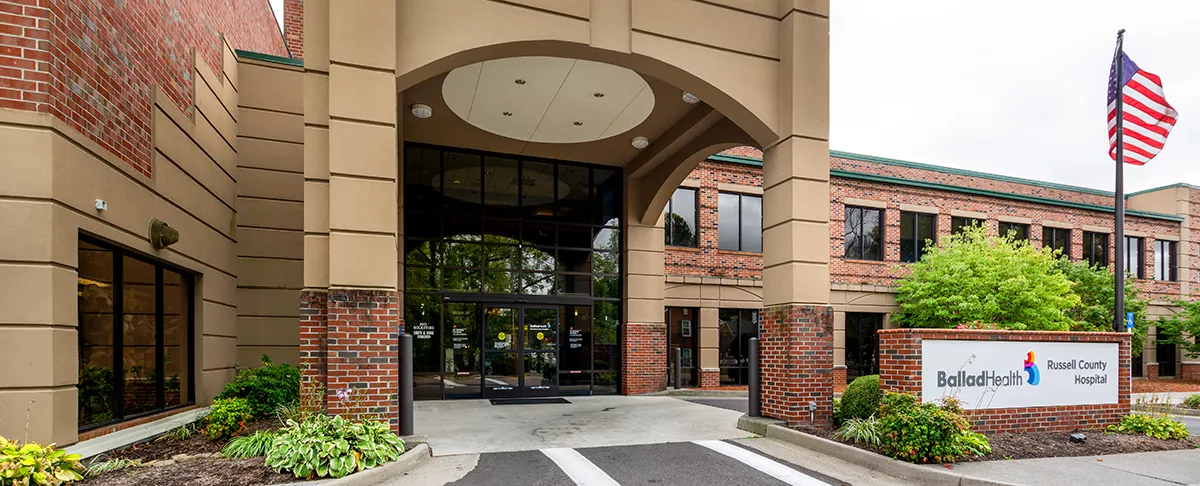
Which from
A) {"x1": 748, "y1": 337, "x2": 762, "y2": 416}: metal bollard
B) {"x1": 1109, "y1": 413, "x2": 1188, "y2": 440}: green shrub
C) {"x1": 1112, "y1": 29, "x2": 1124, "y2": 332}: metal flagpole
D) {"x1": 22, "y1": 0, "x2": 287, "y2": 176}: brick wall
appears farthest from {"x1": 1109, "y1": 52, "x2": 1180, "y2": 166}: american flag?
{"x1": 22, "y1": 0, "x2": 287, "y2": 176}: brick wall

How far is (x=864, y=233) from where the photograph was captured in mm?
22031

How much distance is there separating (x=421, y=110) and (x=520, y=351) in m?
6.08

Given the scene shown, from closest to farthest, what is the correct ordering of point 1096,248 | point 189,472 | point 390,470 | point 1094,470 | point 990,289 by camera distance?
point 189,472
point 390,470
point 1094,470
point 990,289
point 1096,248

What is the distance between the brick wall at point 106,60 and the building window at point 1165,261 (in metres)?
36.2

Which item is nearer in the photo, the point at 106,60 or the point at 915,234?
the point at 106,60

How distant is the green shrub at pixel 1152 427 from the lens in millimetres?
9594

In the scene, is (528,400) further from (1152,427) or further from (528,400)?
(1152,427)

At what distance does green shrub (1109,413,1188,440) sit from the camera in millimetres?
9594

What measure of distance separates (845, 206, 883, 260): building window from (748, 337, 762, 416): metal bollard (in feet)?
40.6

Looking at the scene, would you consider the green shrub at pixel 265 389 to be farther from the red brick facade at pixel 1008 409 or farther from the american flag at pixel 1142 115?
the american flag at pixel 1142 115

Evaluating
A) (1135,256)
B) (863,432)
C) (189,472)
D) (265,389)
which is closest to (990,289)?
(863,432)

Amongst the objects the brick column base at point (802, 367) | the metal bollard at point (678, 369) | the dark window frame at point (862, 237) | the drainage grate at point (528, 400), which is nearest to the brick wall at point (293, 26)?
the drainage grate at point (528, 400)

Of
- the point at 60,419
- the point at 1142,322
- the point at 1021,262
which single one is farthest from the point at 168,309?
the point at 1142,322

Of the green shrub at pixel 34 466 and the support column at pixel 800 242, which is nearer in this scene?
the green shrub at pixel 34 466
